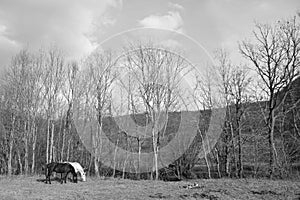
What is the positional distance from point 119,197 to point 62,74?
17.5 meters

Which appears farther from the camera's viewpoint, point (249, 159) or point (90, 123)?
point (90, 123)

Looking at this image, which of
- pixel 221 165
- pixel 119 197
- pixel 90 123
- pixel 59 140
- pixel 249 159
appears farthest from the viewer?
pixel 59 140

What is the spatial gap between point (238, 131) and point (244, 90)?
3.12m

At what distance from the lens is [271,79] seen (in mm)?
19969

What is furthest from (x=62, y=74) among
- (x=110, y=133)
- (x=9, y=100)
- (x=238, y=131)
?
(x=238, y=131)

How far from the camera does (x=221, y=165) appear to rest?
76.4ft

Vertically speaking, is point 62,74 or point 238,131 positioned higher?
point 62,74

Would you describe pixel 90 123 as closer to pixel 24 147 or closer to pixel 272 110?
pixel 24 147

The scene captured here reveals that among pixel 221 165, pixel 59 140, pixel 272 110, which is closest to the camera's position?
pixel 272 110

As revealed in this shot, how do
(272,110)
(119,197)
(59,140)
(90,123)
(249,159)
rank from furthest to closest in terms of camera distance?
1. (59,140)
2. (90,123)
3. (249,159)
4. (272,110)
5. (119,197)

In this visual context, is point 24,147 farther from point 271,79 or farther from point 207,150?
point 271,79

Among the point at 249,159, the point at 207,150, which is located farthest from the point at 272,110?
the point at 207,150

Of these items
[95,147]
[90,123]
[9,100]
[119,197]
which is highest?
[9,100]

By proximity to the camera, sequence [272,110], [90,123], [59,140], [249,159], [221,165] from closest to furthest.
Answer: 1. [272,110]
2. [249,159]
3. [221,165]
4. [90,123]
5. [59,140]
